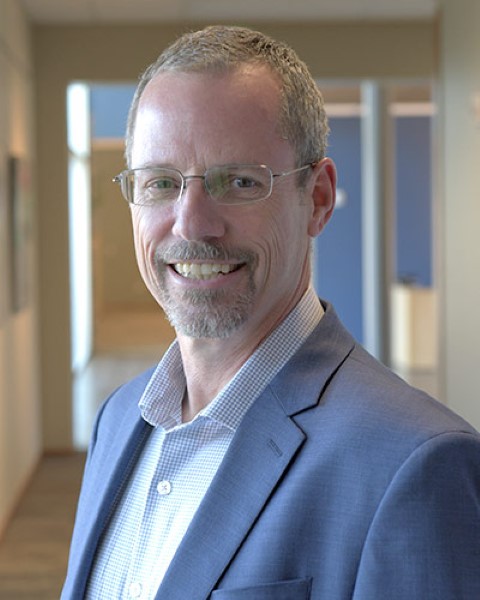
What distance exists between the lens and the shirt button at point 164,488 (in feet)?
4.28

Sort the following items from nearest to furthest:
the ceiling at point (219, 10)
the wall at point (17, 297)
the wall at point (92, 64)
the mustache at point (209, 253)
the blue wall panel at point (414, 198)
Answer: the mustache at point (209, 253), the wall at point (17, 297), the ceiling at point (219, 10), the wall at point (92, 64), the blue wall panel at point (414, 198)

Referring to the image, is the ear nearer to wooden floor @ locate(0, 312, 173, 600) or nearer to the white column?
wooden floor @ locate(0, 312, 173, 600)

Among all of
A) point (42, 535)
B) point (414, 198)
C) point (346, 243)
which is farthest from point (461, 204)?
point (414, 198)

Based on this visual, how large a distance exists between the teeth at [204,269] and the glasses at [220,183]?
0.08 m

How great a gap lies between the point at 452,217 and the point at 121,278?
16894mm

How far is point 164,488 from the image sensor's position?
131cm

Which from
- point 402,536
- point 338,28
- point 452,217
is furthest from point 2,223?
point 402,536

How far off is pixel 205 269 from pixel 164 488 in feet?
0.92

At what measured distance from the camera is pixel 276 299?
4.34 feet

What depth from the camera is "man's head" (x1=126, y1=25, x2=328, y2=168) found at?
1.24 m

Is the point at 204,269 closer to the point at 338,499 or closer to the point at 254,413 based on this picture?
the point at 254,413

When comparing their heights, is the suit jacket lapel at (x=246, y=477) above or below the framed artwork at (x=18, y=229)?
below

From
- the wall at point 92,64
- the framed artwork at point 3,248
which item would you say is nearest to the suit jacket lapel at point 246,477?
the framed artwork at point 3,248

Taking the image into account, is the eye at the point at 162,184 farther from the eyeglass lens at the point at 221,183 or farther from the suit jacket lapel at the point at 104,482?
the suit jacket lapel at the point at 104,482
